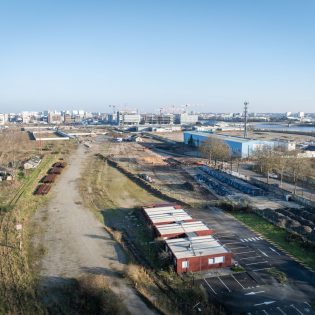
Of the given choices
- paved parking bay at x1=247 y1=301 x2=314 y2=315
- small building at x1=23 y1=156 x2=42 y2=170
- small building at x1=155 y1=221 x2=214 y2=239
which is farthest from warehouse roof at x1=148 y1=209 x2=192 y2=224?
small building at x1=23 y1=156 x2=42 y2=170

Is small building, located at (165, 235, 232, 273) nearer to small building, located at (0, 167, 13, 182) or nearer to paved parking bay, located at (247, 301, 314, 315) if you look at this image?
paved parking bay, located at (247, 301, 314, 315)

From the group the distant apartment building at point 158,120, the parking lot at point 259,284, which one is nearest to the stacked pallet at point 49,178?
the parking lot at point 259,284

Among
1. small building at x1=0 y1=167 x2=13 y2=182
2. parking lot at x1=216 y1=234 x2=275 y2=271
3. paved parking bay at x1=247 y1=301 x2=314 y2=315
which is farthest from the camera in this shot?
small building at x1=0 y1=167 x2=13 y2=182

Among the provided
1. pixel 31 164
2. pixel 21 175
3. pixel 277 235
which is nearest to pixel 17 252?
pixel 277 235

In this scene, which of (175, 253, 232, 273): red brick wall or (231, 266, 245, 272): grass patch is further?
(231, 266, 245, 272): grass patch

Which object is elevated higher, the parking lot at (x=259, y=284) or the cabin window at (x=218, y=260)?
the cabin window at (x=218, y=260)

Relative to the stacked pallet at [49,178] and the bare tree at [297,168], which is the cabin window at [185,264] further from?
the bare tree at [297,168]

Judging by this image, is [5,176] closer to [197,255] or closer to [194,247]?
[194,247]
